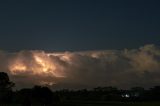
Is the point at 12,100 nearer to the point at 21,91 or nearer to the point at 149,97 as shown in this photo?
the point at 21,91

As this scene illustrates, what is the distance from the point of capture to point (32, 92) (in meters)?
141

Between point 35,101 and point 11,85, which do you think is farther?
point 11,85

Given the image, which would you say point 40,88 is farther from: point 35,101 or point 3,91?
point 3,91

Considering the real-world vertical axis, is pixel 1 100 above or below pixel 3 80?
below

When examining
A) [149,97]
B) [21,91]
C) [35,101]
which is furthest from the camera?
[149,97]

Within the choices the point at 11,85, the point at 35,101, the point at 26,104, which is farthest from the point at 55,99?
the point at 26,104

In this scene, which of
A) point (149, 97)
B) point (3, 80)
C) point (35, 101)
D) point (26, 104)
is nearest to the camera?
point (26, 104)

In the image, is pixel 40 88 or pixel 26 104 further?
pixel 40 88

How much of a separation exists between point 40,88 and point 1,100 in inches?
676

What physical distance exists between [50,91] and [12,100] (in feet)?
47.3

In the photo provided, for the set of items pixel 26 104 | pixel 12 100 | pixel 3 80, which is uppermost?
pixel 3 80

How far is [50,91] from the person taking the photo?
14350 cm

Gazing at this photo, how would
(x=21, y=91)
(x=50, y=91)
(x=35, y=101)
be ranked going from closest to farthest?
(x=35, y=101) → (x=50, y=91) → (x=21, y=91)

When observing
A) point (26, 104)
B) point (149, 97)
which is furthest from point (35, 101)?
point (149, 97)
